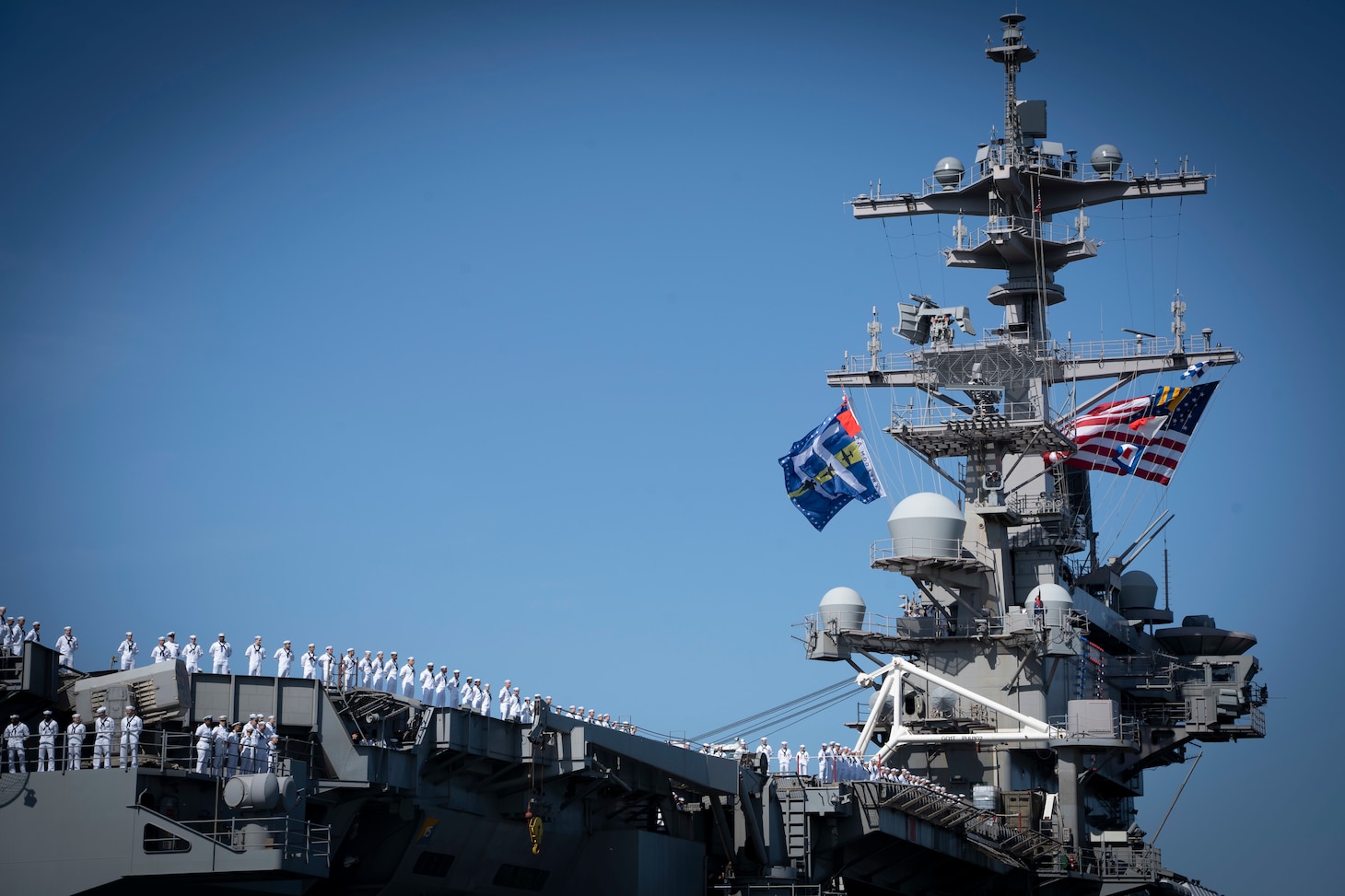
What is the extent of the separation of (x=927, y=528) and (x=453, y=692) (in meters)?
13.8

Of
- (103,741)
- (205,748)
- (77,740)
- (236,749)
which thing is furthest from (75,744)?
(236,749)

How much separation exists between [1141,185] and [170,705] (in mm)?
33311

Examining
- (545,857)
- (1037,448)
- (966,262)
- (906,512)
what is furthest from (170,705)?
(966,262)

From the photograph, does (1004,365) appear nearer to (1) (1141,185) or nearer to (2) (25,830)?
(1) (1141,185)

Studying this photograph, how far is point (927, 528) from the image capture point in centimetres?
4100

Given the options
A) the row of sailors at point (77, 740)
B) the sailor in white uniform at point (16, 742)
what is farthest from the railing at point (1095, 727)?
the sailor in white uniform at point (16, 742)

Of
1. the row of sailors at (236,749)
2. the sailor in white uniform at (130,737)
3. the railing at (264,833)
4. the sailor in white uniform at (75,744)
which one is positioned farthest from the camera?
the row of sailors at (236,749)

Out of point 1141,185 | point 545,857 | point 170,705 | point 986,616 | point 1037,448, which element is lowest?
point 545,857

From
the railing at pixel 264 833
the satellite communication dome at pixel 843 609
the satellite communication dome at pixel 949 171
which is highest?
the satellite communication dome at pixel 949 171

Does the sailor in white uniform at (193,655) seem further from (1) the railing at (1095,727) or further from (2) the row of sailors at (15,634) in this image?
(1) the railing at (1095,727)

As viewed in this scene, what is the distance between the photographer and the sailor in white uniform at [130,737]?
948 inches

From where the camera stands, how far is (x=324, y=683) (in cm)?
2733

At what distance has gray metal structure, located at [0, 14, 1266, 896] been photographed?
24.3 metres

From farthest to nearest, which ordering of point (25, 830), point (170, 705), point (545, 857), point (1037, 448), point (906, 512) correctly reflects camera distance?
point (1037, 448) < point (906, 512) < point (545, 857) < point (170, 705) < point (25, 830)
